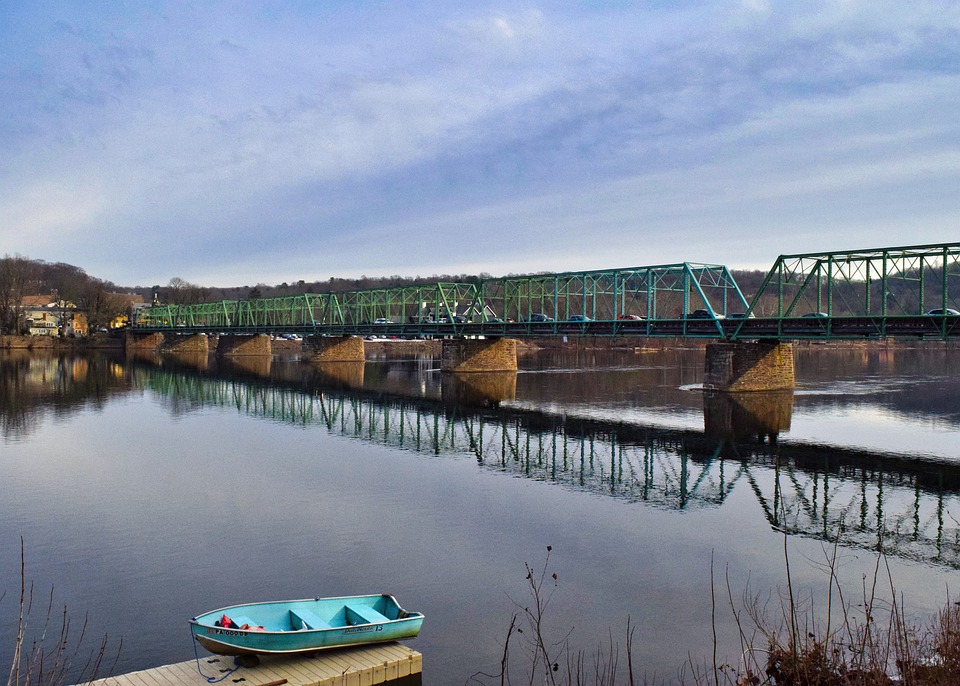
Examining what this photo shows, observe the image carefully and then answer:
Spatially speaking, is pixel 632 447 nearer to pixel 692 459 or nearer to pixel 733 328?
pixel 692 459

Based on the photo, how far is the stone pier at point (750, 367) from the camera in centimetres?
6531

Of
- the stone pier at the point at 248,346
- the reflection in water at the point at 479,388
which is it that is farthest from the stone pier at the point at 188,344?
the reflection in water at the point at 479,388

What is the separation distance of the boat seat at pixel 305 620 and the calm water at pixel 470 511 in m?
2.15

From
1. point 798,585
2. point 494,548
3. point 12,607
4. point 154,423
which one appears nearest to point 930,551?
point 798,585

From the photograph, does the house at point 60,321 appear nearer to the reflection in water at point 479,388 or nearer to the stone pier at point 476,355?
the stone pier at point 476,355

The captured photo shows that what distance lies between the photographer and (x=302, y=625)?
45.3 feet

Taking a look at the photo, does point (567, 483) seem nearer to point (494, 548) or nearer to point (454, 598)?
point (494, 548)

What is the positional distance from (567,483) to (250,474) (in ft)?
42.9

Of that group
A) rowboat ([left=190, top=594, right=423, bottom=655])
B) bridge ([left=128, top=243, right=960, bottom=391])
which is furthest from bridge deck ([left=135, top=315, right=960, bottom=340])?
rowboat ([left=190, top=594, right=423, bottom=655])

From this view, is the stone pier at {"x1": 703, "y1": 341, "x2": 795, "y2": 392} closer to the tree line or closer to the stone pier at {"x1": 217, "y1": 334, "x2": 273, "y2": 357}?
the stone pier at {"x1": 217, "y1": 334, "x2": 273, "y2": 357}

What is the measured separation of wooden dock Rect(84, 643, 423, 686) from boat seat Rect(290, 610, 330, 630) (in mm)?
470

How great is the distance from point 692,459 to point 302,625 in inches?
1032

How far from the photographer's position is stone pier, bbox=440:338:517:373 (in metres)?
95.4

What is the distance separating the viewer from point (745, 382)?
65.6 metres
